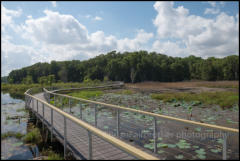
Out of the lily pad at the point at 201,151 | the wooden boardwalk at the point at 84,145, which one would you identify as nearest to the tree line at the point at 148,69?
the wooden boardwalk at the point at 84,145

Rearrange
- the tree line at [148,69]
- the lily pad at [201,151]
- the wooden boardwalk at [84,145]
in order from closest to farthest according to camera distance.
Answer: the wooden boardwalk at [84,145] → the lily pad at [201,151] → the tree line at [148,69]

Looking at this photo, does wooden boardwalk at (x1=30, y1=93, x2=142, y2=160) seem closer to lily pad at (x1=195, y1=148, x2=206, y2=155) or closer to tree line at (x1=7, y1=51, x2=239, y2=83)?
lily pad at (x1=195, y1=148, x2=206, y2=155)

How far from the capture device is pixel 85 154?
12.3 ft

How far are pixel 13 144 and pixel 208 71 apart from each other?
6501cm

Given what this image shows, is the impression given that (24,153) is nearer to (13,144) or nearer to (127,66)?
(13,144)

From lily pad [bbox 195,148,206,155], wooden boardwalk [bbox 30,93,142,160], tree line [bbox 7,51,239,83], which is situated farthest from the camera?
tree line [bbox 7,51,239,83]

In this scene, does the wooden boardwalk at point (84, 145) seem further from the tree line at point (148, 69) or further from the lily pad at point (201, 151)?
the tree line at point (148, 69)

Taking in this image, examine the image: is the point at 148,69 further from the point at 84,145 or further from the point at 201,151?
the point at 84,145

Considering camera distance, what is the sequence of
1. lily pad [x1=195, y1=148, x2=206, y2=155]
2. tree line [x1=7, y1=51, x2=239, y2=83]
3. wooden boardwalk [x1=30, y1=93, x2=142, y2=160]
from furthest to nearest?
tree line [x1=7, y1=51, x2=239, y2=83] → lily pad [x1=195, y1=148, x2=206, y2=155] → wooden boardwalk [x1=30, y1=93, x2=142, y2=160]

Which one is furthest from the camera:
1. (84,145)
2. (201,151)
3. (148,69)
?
(148,69)

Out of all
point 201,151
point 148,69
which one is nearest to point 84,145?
point 201,151

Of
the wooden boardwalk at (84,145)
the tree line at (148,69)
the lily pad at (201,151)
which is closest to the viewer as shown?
the wooden boardwalk at (84,145)

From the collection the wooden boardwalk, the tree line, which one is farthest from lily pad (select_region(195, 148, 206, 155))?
the tree line

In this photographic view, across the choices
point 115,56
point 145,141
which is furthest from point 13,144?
point 115,56
